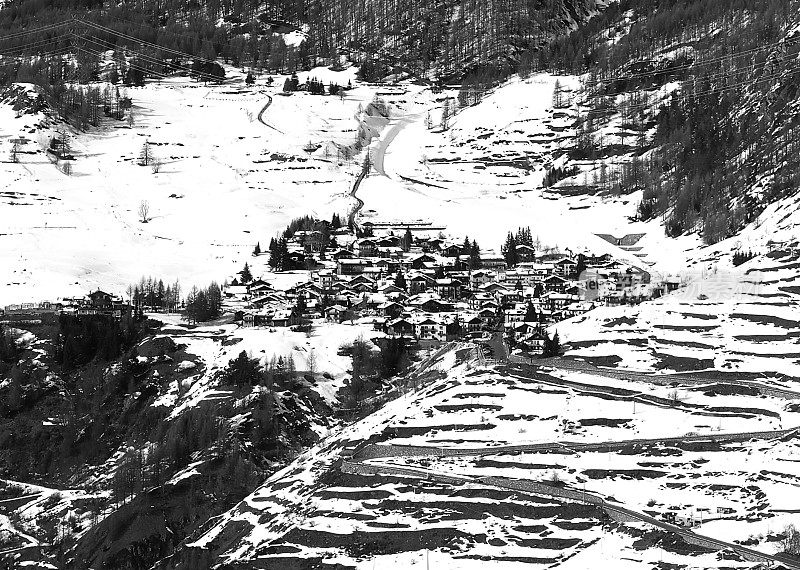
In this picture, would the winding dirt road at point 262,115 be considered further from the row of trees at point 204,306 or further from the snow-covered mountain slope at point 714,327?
the snow-covered mountain slope at point 714,327

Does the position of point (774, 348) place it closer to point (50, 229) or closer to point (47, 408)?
point (47, 408)

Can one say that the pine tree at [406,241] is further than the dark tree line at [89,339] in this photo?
Yes

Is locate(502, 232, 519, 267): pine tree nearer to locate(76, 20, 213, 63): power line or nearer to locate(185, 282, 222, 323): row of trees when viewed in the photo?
locate(185, 282, 222, 323): row of trees

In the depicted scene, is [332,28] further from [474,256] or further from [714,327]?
[714,327]

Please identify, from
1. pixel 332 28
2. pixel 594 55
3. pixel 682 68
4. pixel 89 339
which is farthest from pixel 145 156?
pixel 332 28

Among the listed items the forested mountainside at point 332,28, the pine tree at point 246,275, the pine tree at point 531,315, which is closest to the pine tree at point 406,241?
the pine tree at point 246,275

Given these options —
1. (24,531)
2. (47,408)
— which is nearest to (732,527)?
(24,531)
